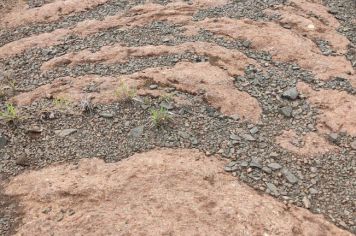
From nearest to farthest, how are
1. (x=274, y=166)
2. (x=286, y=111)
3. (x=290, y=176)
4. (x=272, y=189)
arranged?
(x=272, y=189), (x=290, y=176), (x=274, y=166), (x=286, y=111)

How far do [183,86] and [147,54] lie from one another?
1087 mm

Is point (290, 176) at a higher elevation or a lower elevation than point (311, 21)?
lower

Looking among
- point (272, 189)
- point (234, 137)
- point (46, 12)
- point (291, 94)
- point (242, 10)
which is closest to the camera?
point (272, 189)

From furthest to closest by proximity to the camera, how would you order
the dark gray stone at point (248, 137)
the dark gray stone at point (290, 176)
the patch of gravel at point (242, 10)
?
the patch of gravel at point (242, 10), the dark gray stone at point (248, 137), the dark gray stone at point (290, 176)

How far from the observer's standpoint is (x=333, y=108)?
632cm

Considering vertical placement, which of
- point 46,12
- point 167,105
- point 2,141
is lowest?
point 2,141

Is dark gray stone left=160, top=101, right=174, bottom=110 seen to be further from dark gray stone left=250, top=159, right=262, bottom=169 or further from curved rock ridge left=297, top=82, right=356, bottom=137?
curved rock ridge left=297, top=82, right=356, bottom=137

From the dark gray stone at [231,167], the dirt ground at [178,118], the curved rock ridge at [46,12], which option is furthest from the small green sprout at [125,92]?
the curved rock ridge at [46,12]

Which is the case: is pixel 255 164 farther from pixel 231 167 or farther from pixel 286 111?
pixel 286 111

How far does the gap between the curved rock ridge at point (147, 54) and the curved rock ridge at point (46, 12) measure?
5.30 feet

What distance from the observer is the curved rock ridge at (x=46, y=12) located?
8.60 meters

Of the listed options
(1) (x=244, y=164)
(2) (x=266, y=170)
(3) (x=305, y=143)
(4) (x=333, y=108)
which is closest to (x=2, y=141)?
(1) (x=244, y=164)

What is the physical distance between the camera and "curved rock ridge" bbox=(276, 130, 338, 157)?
222 inches

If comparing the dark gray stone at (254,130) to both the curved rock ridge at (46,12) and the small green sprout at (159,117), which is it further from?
the curved rock ridge at (46,12)
